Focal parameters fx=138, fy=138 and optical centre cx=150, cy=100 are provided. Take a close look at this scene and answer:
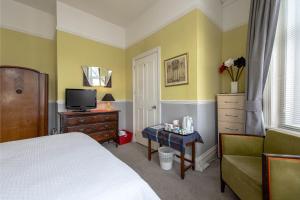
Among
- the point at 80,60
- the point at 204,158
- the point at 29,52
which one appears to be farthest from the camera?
the point at 80,60

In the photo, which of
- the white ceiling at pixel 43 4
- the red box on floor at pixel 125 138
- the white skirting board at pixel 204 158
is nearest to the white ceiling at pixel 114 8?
the white ceiling at pixel 43 4

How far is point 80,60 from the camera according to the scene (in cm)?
310

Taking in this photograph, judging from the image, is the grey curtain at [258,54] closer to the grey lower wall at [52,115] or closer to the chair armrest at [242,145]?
the chair armrest at [242,145]

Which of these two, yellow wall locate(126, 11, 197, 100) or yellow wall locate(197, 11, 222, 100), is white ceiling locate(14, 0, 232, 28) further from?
yellow wall locate(197, 11, 222, 100)

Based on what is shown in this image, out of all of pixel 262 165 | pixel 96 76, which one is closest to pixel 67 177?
pixel 262 165

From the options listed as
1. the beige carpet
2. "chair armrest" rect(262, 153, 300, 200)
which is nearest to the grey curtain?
the beige carpet

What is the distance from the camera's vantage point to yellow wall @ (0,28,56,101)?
272cm

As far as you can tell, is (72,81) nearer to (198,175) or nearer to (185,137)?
(185,137)

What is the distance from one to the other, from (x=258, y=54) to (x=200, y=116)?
3.76 feet

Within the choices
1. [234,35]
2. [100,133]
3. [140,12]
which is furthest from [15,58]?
[234,35]

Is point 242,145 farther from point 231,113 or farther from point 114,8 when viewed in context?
point 114,8

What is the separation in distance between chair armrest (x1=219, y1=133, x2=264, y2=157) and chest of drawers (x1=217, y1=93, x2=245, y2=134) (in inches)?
26.0

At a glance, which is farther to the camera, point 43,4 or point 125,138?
point 125,138

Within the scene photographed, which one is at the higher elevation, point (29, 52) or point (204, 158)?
point (29, 52)
